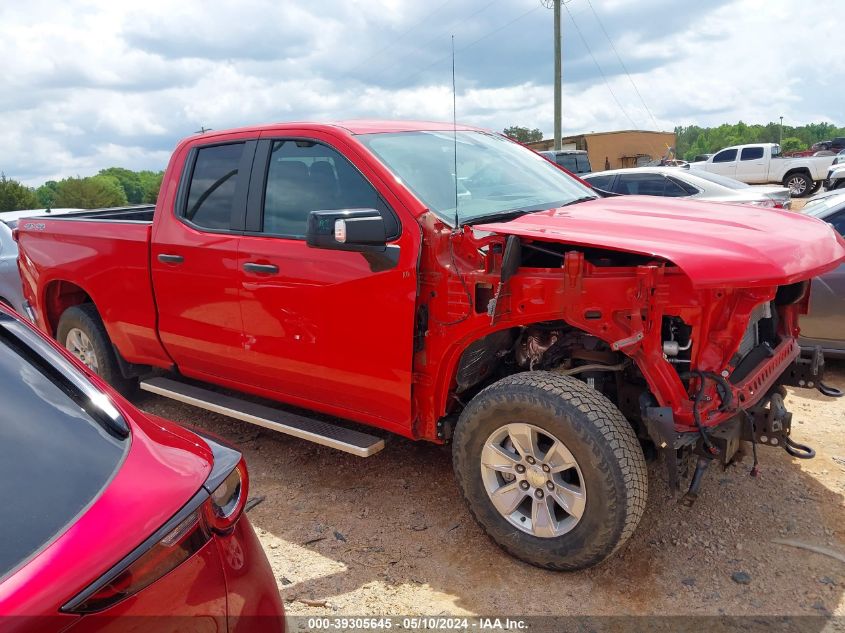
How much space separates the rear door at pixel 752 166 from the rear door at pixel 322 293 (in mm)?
22637

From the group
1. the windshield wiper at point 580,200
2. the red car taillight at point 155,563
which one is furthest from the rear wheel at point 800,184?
the red car taillight at point 155,563

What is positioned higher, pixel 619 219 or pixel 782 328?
pixel 619 219

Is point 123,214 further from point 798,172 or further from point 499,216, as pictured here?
point 798,172

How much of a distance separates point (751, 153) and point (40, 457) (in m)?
25.2

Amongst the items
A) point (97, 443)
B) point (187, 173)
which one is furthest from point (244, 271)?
point (97, 443)

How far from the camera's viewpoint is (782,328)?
375cm

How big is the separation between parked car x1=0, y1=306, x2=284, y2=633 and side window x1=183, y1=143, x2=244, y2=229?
2258 mm

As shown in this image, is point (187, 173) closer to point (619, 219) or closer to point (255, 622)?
point (619, 219)

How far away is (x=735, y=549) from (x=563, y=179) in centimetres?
234

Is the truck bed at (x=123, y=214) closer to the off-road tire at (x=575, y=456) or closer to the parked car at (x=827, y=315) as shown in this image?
the off-road tire at (x=575, y=456)

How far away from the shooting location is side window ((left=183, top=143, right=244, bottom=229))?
13.6 feet

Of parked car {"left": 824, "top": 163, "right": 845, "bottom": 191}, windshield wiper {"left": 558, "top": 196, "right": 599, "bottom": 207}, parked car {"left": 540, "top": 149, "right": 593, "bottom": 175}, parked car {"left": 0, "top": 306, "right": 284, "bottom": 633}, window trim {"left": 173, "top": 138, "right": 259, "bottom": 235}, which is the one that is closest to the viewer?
parked car {"left": 0, "top": 306, "right": 284, "bottom": 633}

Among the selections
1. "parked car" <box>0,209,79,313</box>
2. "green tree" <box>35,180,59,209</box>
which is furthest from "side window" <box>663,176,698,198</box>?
"green tree" <box>35,180,59,209</box>

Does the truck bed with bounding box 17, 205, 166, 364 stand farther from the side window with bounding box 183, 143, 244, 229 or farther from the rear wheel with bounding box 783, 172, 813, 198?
the rear wheel with bounding box 783, 172, 813, 198
